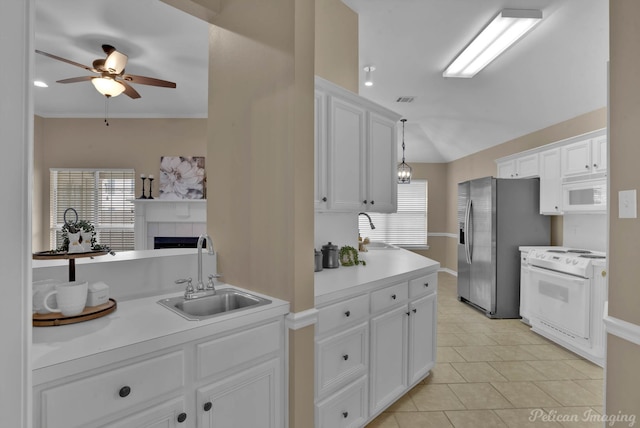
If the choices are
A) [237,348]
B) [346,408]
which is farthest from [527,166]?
[237,348]

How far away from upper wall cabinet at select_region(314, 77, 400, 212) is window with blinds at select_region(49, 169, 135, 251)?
4.68 metres

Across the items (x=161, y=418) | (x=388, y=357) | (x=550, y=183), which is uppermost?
(x=550, y=183)

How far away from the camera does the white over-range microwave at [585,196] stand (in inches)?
143

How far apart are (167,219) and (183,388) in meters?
4.82

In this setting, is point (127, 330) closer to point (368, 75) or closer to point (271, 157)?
point (271, 157)

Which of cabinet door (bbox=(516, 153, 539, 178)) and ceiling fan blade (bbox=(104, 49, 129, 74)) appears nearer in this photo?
ceiling fan blade (bbox=(104, 49, 129, 74))

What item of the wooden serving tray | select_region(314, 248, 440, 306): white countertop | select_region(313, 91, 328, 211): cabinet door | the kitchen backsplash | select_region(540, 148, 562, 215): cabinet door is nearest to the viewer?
the wooden serving tray

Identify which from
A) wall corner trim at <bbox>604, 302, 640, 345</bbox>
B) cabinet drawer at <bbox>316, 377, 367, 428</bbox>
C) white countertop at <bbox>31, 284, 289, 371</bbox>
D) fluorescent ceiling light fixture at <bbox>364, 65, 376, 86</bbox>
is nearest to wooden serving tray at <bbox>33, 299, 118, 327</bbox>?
white countertop at <bbox>31, 284, 289, 371</bbox>

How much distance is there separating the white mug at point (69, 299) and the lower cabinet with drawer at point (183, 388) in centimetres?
40

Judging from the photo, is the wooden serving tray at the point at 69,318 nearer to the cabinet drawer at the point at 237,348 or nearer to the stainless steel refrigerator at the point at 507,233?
the cabinet drawer at the point at 237,348

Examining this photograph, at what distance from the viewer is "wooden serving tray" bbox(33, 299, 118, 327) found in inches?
52.5

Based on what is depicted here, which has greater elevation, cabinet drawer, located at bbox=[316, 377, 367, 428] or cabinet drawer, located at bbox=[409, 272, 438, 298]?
cabinet drawer, located at bbox=[409, 272, 438, 298]

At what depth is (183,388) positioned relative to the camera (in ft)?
4.34

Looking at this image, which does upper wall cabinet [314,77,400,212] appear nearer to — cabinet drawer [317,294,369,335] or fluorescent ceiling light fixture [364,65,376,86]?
cabinet drawer [317,294,369,335]
